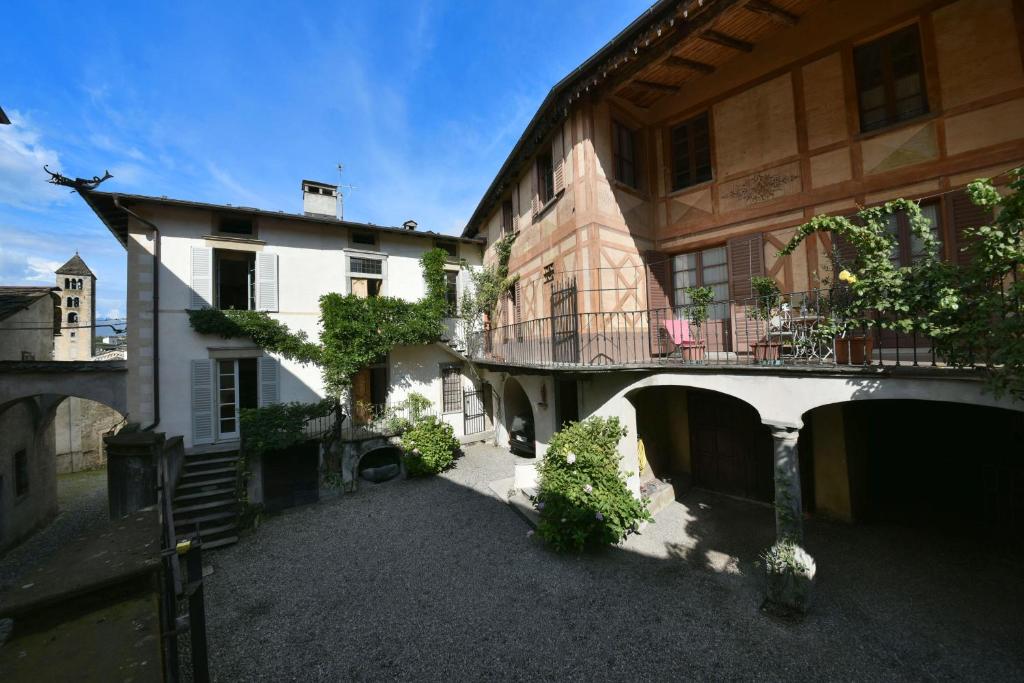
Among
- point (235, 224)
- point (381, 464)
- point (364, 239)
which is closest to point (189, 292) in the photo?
point (235, 224)

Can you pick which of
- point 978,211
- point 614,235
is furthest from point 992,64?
point 614,235

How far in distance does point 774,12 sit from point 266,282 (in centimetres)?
1317

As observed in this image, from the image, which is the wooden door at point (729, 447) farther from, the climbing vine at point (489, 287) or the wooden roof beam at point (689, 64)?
the wooden roof beam at point (689, 64)

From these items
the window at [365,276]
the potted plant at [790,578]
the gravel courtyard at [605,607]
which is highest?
the window at [365,276]

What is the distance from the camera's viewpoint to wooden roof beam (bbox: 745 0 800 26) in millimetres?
6718

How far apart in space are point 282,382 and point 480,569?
7892 mm

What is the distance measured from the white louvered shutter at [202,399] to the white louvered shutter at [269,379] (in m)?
1.16

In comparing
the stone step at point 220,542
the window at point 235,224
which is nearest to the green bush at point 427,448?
the stone step at point 220,542

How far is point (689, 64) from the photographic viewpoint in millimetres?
8078

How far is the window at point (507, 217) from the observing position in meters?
12.8

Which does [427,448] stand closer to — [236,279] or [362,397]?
[362,397]

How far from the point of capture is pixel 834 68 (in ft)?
23.4

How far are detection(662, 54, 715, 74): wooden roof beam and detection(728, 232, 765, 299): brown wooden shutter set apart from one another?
3654 millimetres

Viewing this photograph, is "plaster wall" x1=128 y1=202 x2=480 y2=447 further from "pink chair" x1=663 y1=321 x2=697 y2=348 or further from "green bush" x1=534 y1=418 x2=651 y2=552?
"pink chair" x1=663 y1=321 x2=697 y2=348
